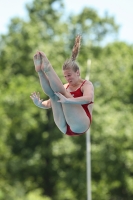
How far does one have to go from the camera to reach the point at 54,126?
29.8 metres

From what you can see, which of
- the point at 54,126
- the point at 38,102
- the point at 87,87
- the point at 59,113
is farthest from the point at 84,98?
the point at 54,126

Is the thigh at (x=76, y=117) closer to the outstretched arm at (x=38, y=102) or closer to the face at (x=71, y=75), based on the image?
the face at (x=71, y=75)

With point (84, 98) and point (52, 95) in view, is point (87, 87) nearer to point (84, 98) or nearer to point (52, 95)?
point (84, 98)

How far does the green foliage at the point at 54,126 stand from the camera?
27781 mm

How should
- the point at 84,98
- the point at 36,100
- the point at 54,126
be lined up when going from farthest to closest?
the point at 54,126 → the point at 36,100 → the point at 84,98

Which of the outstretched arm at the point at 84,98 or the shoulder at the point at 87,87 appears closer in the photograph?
the outstretched arm at the point at 84,98

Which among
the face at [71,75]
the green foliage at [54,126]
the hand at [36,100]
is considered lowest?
the green foliage at [54,126]

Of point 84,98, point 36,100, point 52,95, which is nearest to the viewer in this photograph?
point 84,98

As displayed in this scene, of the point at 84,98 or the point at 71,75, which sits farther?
the point at 71,75

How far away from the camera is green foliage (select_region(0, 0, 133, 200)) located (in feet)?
91.1

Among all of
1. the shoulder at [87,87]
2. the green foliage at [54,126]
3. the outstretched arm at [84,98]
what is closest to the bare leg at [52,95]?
the outstretched arm at [84,98]

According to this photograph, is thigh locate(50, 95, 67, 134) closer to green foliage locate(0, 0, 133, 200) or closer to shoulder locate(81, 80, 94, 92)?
shoulder locate(81, 80, 94, 92)

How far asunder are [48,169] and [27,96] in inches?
158

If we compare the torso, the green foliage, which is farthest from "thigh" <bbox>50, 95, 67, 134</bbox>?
the green foliage
